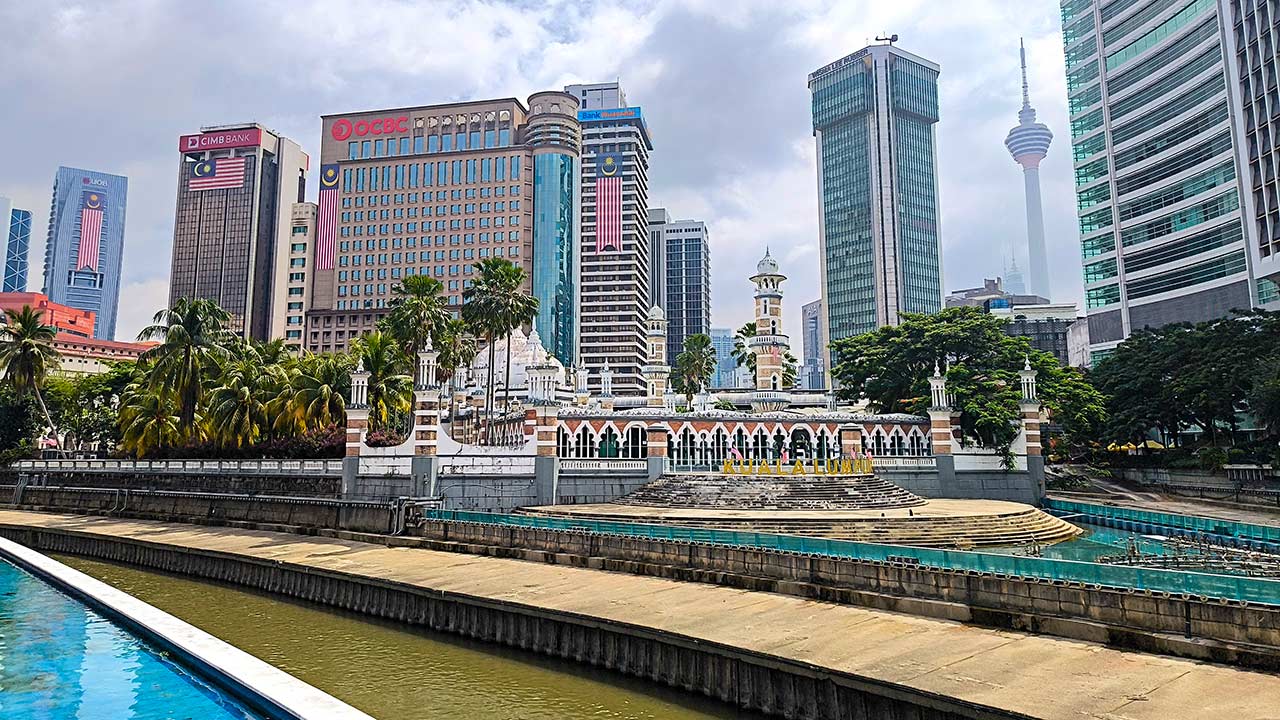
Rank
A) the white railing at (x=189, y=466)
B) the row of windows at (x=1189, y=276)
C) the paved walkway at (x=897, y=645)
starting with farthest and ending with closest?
the row of windows at (x=1189, y=276) → the white railing at (x=189, y=466) → the paved walkway at (x=897, y=645)

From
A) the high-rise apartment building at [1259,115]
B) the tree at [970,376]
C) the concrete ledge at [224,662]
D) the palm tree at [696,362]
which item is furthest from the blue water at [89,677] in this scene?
the palm tree at [696,362]

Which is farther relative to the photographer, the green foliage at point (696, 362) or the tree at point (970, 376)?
the green foliage at point (696, 362)

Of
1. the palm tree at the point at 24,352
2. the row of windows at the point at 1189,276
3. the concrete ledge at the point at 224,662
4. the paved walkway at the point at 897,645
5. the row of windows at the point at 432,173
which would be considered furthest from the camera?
the row of windows at the point at 432,173

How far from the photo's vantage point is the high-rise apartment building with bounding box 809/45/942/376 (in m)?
152

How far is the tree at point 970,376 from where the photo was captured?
4494 centimetres

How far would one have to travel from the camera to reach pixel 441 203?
131 m

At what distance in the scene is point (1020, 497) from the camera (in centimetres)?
4247

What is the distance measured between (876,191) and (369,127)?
319ft

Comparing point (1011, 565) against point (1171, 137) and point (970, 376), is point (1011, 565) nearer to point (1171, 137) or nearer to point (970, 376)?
point (970, 376)

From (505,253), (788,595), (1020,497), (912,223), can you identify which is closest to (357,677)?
(788,595)

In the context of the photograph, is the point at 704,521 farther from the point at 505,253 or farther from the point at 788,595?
the point at 505,253

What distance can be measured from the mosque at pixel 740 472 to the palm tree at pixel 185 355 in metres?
16.3

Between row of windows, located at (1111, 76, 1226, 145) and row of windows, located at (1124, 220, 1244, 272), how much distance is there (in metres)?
12.0

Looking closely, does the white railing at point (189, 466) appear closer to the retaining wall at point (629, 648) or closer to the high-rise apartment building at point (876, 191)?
the retaining wall at point (629, 648)
